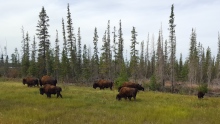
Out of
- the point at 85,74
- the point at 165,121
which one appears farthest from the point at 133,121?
the point at 85,74

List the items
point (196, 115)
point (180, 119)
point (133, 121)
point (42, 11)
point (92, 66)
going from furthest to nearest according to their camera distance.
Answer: point (92, 66)
point (42, 11)
point (196, 115)
point (180, 119)
point (133, 121)

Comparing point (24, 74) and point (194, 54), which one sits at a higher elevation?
point (194, 54)

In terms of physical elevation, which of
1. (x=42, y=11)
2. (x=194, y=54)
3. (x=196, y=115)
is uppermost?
(x=42, y=11)

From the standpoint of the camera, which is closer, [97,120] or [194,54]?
[97,120]

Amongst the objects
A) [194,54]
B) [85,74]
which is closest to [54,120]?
[85,74]

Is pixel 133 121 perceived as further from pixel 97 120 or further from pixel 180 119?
pixel 180 119

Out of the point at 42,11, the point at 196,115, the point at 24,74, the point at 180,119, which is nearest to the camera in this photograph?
the point at 180,119

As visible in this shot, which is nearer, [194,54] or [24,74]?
[24,74]

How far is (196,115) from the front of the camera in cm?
1631

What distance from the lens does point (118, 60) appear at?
77.4m

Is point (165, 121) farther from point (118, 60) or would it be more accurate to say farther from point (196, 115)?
point (118, 60)

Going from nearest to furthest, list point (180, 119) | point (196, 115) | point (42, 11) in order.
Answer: point (180, 119) → point (196, 115) → point (42, 11)

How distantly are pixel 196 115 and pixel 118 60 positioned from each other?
201 ft

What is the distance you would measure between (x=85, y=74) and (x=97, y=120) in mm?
57658
